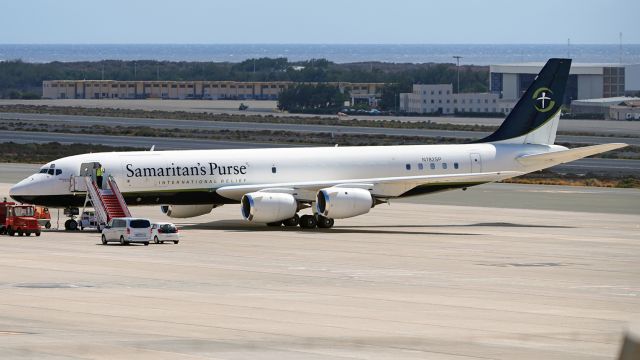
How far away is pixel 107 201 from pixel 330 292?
2227cm

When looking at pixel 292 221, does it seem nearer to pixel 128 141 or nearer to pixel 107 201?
pixel 107 201

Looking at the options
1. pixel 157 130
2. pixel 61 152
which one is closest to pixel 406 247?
pixel 61 152

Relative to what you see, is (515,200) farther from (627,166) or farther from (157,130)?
(157,130)

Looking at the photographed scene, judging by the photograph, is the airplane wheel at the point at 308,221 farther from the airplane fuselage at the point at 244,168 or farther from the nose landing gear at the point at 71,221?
the nose landing gear at the point at 71,221

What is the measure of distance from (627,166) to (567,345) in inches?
3354

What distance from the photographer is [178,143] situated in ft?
438

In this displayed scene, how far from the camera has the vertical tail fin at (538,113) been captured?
238 feet


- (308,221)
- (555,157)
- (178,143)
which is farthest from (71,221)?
(178,143)

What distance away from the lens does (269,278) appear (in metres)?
45.7

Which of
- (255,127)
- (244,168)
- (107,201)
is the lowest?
(107,201)

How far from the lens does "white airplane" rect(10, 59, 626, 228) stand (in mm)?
63250

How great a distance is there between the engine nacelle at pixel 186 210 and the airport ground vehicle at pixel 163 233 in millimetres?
8539

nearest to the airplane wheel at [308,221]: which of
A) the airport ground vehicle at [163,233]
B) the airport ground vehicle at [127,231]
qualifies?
the airport ground vehicle at [163,233]

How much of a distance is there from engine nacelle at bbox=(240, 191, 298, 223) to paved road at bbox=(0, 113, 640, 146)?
2953 inches
